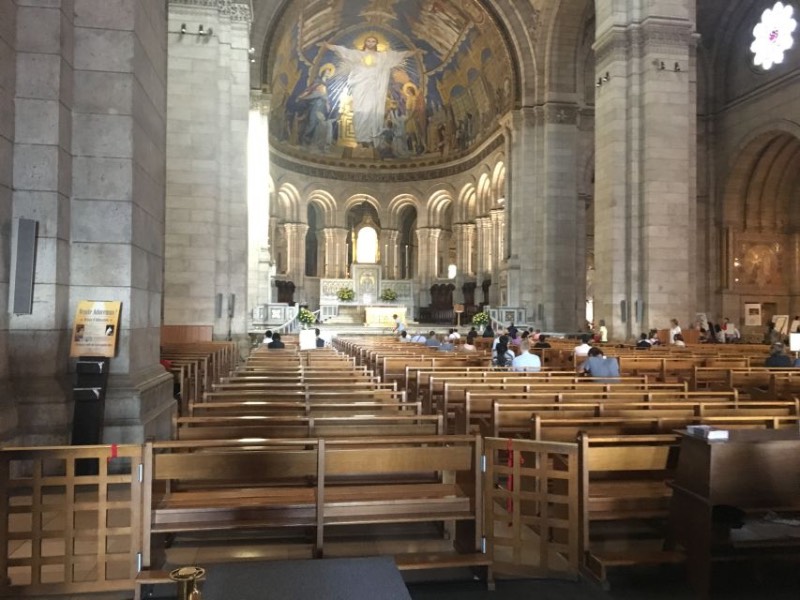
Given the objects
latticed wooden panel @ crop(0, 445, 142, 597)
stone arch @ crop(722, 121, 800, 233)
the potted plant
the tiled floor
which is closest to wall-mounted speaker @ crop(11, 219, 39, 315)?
latticed wooden panel @ crop(0, 445, 142, 597)

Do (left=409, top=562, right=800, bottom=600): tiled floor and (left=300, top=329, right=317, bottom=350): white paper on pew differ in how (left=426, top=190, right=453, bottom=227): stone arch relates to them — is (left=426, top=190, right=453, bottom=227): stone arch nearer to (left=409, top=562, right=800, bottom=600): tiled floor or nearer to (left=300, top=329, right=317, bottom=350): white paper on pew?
(left=300, top=329, right=317, bottom=350): white paper on pew

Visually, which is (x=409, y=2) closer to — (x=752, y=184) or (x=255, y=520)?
(x=752, y=184)

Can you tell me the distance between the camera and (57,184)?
6.28 meters

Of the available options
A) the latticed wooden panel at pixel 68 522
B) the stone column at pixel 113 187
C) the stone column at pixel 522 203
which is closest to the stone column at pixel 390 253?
the stone column at pixel 522 203

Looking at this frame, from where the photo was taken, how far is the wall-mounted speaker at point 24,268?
19.6ft

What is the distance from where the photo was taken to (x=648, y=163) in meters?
19.0

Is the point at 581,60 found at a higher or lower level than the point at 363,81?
lower

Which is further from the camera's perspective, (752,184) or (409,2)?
(409,2)

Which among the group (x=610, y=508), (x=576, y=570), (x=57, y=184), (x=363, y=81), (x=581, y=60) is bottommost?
(x=576, y=570)

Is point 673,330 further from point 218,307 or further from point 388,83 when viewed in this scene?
point 388,83

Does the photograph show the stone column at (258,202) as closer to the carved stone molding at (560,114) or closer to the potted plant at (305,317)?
the potted plant at (305,317)

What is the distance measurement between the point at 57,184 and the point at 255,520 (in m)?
4.11

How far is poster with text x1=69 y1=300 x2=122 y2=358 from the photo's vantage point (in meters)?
6.33

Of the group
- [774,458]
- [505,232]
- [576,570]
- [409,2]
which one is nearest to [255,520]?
[576,570]
